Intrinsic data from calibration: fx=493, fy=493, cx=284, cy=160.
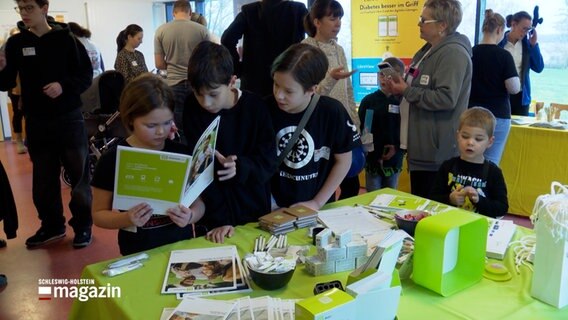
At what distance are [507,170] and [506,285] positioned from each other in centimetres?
277

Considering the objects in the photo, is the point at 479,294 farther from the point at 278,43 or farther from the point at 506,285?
the point at 278,43

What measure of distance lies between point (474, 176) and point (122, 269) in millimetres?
1411

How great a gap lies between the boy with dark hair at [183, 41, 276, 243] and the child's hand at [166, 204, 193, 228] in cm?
16

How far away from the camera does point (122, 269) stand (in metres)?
1.35

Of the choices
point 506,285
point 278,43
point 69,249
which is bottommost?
point 69,249

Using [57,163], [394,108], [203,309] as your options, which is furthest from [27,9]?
[203,309]

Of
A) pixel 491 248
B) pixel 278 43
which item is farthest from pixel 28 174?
pixel 491 248

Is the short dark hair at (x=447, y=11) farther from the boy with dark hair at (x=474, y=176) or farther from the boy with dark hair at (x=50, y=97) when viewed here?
the boy with dark hair at (x=50, y=97)

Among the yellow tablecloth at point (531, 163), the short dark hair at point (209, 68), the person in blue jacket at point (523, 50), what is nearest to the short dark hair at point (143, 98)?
the short dark hair at point (209, 68)

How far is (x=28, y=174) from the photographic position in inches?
204

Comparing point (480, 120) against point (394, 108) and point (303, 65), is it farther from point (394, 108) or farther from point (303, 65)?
point (394, 108)

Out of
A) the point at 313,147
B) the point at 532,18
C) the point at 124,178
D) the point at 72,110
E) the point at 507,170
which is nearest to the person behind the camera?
the point at 124,178

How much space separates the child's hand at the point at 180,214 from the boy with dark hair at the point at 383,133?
1802mm

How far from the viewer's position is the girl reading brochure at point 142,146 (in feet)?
5.03
